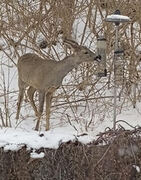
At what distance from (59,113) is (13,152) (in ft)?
17.9

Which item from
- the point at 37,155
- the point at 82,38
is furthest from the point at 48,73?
the point at 37,155

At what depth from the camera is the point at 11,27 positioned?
11141mm

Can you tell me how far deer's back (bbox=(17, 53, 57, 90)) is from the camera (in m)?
9.12

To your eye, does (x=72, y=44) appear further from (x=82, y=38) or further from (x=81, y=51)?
(x=82, y=38)

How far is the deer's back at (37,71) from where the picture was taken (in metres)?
9.12

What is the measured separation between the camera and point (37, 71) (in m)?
9.27

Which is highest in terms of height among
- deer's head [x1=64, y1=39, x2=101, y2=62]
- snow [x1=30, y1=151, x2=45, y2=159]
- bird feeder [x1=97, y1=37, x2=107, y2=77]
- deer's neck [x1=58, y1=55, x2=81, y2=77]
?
deer's head [x1=64, y1=39, x2=101, y2=62]

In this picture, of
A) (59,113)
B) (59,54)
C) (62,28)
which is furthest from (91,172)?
(59,54)

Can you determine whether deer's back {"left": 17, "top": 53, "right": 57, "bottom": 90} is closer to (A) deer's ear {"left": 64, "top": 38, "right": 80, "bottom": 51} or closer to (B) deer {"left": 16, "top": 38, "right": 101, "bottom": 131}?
(B) deer {"left": 16, "top": 38, "right": 101, "bottom": 131}

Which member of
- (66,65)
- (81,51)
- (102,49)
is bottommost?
(102,49)

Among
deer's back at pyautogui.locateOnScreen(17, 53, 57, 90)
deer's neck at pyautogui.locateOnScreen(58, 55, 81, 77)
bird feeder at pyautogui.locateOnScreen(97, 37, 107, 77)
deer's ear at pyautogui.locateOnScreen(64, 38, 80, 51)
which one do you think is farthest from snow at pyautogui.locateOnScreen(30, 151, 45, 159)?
deer's neck at pyautogui.locateOnScreen(58, 55, 81, 77)

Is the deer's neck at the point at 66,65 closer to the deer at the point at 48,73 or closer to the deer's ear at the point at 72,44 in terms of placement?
the deer at the point at 48,73

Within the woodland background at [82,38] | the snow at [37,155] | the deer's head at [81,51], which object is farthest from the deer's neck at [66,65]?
the snow at [37,155]

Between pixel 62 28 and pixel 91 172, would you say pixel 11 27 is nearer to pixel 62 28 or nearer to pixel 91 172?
pixel 62 28
